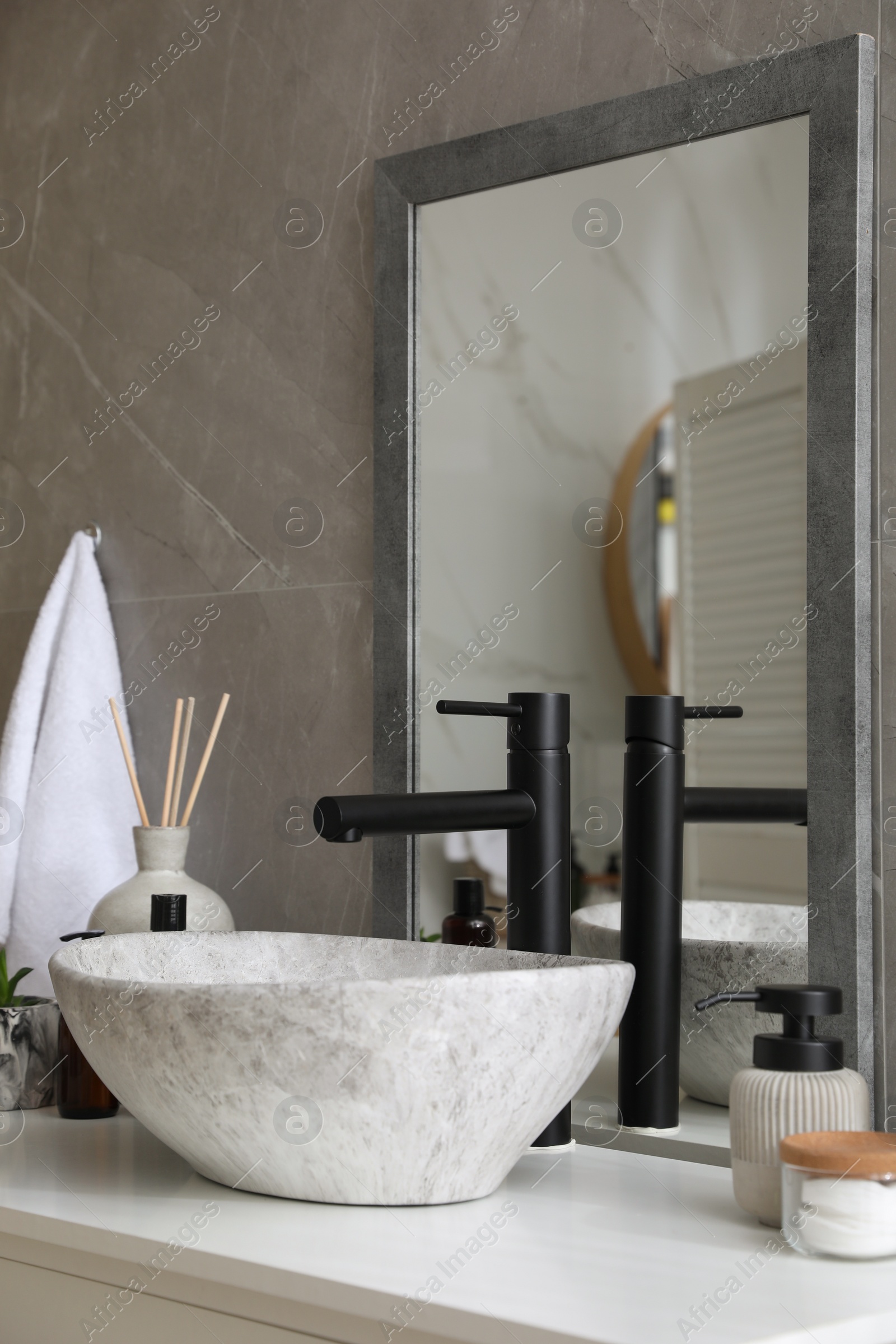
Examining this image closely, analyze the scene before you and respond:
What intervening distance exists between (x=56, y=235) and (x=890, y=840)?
112 centimetres

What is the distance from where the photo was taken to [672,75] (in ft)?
3.47

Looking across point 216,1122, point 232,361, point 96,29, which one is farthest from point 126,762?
point 96,29

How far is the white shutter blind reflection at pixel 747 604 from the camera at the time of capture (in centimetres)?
96

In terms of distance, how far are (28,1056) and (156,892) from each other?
17 centimetres

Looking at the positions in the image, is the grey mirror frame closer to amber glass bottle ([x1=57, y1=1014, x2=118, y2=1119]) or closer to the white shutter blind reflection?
the white shutter blind reflection

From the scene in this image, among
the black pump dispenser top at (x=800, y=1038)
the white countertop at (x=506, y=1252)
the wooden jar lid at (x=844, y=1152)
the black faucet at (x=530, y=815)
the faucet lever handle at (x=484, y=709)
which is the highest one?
the faucet lever handle at (x=484, y=709)

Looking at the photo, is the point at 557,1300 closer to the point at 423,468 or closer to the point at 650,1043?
the point at 650,1043

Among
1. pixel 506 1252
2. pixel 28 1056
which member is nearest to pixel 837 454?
pixel 506 1252

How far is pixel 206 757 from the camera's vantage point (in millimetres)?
1275

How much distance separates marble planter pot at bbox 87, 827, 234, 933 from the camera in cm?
118

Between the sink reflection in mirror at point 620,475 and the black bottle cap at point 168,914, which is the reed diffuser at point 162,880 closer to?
the black bottle cap at point 168,914

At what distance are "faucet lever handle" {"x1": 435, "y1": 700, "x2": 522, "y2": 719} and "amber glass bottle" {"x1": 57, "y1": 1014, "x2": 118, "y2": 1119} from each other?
40 cm

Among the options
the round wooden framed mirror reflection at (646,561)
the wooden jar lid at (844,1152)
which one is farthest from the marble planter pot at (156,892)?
the wooden jar lid at (844,1152)

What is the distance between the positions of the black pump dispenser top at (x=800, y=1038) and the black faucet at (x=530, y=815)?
20 centimetres
